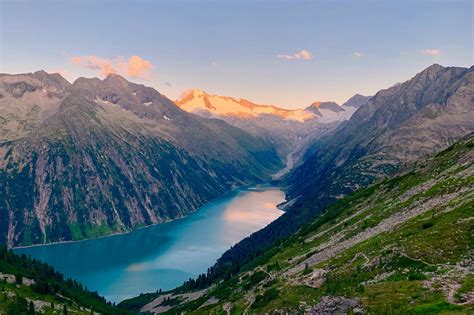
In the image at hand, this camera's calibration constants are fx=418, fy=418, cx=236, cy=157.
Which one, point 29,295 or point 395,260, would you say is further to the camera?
point 29,295

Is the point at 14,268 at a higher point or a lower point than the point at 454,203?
higher

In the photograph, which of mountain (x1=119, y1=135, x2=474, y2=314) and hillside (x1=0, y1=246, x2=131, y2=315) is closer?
mountain (x1=119, y1=135, x2=474, y2=314)

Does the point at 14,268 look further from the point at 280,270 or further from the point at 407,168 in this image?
the point at 407,168

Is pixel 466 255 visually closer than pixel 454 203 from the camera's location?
Yes

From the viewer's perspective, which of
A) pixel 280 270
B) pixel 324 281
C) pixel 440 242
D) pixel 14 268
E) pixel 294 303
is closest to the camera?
pixel 440 242

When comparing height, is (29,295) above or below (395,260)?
above

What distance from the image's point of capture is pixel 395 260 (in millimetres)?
59844

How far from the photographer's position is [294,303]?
62.5 meters

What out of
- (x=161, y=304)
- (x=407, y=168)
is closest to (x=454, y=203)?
(x=407, y=168)

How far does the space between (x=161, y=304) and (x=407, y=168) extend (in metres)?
115

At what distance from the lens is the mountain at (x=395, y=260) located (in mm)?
45978

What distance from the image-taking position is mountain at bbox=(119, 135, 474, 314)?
46.0m

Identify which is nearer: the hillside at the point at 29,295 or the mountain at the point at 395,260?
the mountain at the point at 395,260

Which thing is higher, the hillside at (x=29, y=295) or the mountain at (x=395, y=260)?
the hillside at (x=29, y=295)
